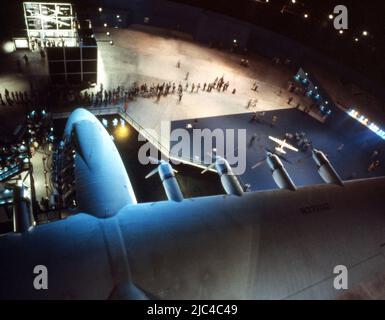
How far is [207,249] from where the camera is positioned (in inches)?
649

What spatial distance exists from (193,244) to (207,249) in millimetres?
765

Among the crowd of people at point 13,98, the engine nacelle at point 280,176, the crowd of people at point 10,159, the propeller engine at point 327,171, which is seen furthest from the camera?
the crowd of people at point 13,98

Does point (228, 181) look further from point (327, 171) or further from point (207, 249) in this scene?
point (327, 171)

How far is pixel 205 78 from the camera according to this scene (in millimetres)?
44656

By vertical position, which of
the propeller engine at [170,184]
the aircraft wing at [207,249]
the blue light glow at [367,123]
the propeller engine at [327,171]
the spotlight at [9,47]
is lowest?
the spotlight at [9,47]

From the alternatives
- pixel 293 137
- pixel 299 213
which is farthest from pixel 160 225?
pixel 293 137

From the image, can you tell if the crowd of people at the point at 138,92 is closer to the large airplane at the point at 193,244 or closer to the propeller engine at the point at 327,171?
the large airplane at the point at 193,244

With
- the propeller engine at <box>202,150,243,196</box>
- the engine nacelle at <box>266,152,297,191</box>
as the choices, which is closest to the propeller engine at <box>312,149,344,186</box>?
the engine nacelle at <box>266,152,297,191</box>

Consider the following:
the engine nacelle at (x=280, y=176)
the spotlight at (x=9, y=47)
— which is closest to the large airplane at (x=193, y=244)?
the engine nacelle at (x=280, y=176)

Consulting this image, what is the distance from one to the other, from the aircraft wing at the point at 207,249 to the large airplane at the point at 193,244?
0.05 metres

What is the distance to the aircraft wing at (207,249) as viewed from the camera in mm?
14375

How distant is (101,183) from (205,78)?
28.5 meters

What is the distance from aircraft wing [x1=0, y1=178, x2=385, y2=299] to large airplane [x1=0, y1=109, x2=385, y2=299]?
48 mm

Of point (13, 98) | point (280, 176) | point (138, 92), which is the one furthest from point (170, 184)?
point (13, 98)
